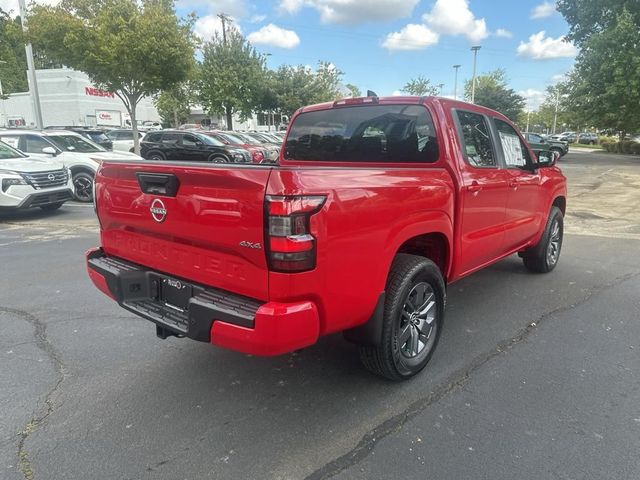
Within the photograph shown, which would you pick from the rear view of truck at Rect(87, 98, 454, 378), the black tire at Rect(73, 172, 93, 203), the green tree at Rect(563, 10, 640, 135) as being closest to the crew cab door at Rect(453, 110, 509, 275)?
the rear view of truck at Rect(87, 98, 454, 378)

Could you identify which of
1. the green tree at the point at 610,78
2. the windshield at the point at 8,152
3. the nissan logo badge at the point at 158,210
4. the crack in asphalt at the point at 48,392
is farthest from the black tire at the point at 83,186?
the green tree at the point at 610,78

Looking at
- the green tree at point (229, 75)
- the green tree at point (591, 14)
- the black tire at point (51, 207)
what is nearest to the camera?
the black tire at point (51, 207)

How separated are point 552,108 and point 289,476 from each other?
85.3 meters

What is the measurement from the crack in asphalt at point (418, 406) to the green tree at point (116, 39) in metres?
16.7

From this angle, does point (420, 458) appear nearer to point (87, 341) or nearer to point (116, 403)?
point (116, 403)

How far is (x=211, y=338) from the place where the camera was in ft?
8.16

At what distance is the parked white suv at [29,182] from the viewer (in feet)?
28.7

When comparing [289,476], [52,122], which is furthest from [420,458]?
[52,122]

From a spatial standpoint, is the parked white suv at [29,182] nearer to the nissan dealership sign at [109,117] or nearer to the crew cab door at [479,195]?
the crew cab door at [479,195]

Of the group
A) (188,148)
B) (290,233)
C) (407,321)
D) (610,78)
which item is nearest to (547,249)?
(407,321)

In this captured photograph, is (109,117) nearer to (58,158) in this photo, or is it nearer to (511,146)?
(58,158)

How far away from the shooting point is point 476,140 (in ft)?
13.1

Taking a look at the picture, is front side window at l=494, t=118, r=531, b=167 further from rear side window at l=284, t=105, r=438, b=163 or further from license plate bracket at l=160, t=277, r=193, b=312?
license plate bracket at l=160, t=277, r=193, b=312

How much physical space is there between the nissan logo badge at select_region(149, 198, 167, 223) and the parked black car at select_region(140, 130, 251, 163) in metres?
13.5
